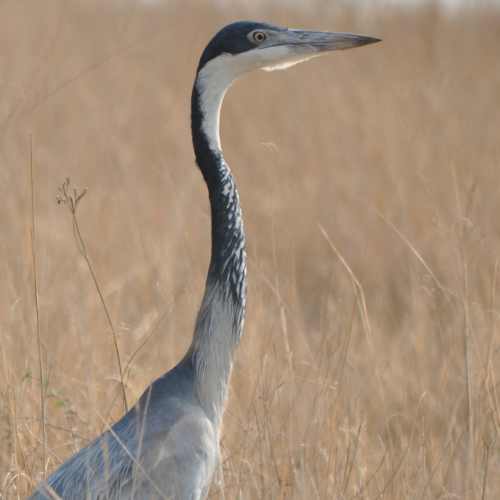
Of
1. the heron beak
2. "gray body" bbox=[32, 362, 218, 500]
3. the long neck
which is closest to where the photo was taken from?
"gray body" bbox=[32, 362, 218, 500]

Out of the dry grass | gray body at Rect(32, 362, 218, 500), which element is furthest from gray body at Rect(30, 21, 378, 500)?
the dry grass

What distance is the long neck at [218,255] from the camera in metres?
2.94

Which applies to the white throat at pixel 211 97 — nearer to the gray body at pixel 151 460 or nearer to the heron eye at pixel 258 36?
the heron eye at pixel 258 36

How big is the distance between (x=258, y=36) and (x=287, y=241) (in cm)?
294

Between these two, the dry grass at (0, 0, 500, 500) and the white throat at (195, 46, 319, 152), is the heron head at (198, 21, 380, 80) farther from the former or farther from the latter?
the dry grass at (0, 0, 500, 500)

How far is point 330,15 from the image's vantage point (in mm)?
8219

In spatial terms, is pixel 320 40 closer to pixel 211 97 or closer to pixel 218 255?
pixel 211 97

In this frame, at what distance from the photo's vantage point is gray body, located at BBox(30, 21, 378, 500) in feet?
8.72

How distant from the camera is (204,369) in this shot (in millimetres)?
2902

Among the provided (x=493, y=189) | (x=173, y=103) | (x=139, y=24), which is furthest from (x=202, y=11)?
(x=493, y=189)

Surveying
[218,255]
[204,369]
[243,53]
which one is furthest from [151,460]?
[243,53]

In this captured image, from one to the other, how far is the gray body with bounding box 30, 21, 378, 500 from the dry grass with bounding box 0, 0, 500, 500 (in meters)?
0.12

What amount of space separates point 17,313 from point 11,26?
3658 mm

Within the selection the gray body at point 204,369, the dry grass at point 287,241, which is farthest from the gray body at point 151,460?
the dry grass at point 287,241
